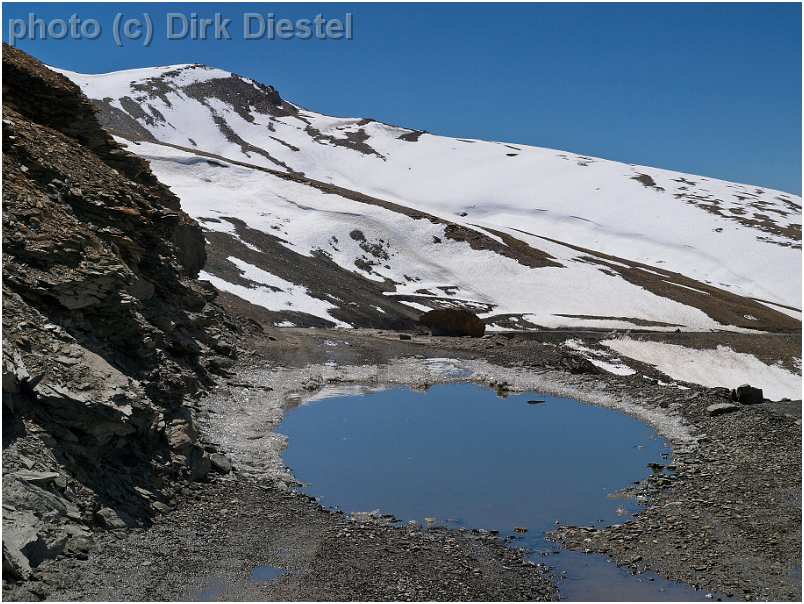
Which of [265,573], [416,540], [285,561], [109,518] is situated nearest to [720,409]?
[416,540]

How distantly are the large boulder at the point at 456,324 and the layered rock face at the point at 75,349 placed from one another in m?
27.7

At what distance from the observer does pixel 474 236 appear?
99062 millimetres

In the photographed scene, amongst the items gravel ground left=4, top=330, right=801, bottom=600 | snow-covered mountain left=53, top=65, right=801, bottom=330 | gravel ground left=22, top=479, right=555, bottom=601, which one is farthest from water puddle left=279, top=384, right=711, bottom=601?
snow-covered mountain left=53, top=65, right=801, bottom=330

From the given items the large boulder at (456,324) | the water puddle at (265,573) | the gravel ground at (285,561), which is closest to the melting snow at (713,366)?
the large boulder at (456,324)

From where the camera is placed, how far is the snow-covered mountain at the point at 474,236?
71.7 m

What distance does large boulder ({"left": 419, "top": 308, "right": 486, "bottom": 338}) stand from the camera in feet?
189

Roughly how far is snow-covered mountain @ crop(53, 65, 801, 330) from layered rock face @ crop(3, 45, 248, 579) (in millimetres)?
26370

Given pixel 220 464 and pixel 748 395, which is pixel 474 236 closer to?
pixel 748 395

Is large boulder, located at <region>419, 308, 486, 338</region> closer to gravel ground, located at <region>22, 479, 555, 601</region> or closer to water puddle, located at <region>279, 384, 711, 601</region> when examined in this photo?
water puddle, located at <region>279, 384, 711, 601</region>

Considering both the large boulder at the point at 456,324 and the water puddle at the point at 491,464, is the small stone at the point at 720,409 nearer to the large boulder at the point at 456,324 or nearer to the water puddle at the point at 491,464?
the water puddle at the point at 491,464

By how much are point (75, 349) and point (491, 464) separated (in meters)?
13.8

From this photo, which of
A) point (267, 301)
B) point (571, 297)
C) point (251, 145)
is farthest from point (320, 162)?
point (267, 301)

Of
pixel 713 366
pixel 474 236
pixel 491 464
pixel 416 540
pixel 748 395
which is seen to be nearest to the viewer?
pixel 416 540

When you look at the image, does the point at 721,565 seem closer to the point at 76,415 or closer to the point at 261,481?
the point at 261,481
